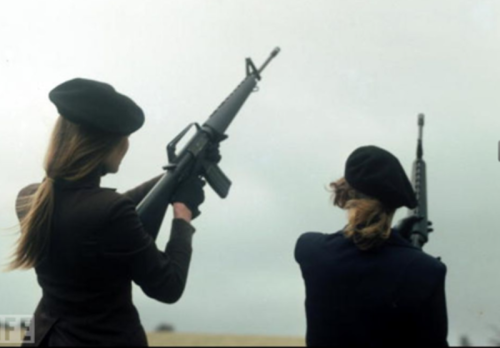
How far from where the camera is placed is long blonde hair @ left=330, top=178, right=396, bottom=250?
459 centimetres

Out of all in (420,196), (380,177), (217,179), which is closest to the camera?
(380,177)

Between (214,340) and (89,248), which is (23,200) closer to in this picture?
(89,248)

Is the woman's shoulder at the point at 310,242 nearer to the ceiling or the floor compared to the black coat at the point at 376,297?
nearer to the ceiling

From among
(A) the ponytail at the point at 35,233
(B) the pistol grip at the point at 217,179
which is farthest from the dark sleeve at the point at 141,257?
(B) the pistol grip at the point at 217,179

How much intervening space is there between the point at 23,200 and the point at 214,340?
2329 millimetres

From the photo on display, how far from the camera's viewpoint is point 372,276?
4.58 m

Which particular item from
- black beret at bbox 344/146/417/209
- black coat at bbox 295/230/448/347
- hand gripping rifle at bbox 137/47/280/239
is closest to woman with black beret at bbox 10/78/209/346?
hand gripping rifle at bbox 137/47/280/239

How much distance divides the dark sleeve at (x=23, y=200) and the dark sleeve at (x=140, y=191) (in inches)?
34.8

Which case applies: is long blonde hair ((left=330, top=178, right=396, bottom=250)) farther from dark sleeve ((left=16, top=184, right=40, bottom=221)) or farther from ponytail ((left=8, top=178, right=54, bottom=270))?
dark sleeve ((left=16, top=184, right=40, bottom=221))

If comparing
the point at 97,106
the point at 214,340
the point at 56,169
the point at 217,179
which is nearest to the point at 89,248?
the point at 56,169

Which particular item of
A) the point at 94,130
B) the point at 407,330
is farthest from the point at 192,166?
the point at 407,330

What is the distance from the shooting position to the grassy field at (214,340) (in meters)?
6.49

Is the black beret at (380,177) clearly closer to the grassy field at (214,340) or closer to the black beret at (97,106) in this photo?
the black beret at (97,106)

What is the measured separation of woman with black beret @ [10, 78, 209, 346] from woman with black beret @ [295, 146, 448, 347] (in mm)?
780
